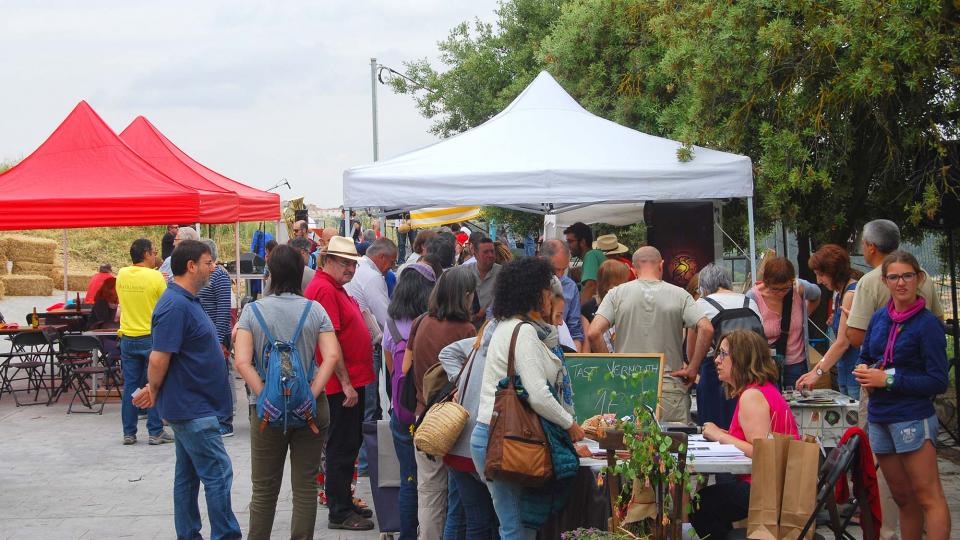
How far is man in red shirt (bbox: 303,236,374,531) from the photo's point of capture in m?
6.22

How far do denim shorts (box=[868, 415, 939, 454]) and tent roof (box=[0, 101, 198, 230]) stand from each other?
328 inches

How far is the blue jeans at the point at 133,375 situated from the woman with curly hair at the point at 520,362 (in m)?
5.38

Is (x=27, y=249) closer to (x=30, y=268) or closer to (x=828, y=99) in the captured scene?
(x=30, y=268)

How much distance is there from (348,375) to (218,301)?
3928mm

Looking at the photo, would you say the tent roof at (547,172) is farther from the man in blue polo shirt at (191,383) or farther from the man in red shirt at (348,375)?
the man in blue polo shirt at (191,383)

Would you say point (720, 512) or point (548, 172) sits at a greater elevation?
point (548, 172)

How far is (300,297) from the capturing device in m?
5.39

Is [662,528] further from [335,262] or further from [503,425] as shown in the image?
[335,262]

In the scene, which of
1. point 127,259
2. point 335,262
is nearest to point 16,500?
point 335,262

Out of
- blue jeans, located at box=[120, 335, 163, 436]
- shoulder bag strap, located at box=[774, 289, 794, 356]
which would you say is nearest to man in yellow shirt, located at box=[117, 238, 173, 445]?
blue jeans, located at box=[120, 335, 163, 436]

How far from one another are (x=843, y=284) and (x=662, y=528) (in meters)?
3.50

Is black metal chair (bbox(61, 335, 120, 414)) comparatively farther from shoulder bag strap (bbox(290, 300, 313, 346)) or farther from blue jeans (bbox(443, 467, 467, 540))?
blue jeans (bbox(443, 467, 467, 540))

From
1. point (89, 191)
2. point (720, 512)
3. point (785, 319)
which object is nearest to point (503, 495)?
point (720, 512)

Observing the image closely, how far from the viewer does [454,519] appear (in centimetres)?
505
